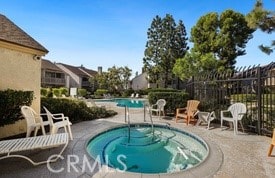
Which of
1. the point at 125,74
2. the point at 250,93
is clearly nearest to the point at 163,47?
the point at 125,74

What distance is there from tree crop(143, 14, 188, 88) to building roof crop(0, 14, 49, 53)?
2834cm

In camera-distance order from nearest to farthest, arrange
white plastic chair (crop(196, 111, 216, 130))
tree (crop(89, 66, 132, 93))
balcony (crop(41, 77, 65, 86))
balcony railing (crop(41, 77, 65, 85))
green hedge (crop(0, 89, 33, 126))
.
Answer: green hedge (crop(0, 89, 33, 126)) → white plastic chair (crop(196, 111, 216, 130)) → balcony (crop(41, 77, 65, 86)) → balcony railing (crop(41, 77, 65, 85)) → tree (crop(89, 66, 132, 93))

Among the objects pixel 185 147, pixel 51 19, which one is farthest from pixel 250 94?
pixel 51 19

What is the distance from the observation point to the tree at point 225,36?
2448 cm

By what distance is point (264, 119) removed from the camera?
27.6 ft

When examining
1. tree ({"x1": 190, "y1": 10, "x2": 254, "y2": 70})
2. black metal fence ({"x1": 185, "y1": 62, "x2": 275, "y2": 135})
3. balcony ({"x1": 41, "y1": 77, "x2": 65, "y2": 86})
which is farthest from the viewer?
balcony ({"x1": 41, "y1": 77, "x2": 65, "y2": 86})

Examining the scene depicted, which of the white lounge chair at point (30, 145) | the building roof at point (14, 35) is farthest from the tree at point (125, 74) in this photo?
the white lounge chair at point (30, 145)

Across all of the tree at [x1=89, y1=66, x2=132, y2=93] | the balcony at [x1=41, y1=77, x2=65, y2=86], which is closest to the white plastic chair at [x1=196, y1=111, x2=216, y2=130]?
the tree at [x1=89, y1=66, x2=132, y2=93]

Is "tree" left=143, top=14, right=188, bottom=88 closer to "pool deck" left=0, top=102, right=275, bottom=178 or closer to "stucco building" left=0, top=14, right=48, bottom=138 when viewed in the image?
"stucco building" left=0, top=14, right=48, bottom=138

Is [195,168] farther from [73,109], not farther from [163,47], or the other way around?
[163,47]

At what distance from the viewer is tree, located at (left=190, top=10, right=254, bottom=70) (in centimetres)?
2448

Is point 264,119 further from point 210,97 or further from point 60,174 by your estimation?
point 60,174

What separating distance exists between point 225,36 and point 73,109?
63.2 ft

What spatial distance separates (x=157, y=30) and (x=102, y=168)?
1394 inches
